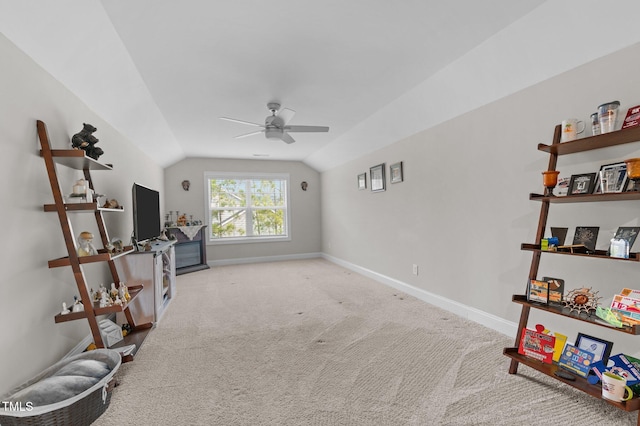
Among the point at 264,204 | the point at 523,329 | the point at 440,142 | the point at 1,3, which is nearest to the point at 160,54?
the point at 1,3

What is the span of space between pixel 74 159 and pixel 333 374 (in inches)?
92.8

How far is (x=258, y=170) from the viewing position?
6.97 meters

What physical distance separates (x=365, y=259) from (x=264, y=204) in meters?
3.01

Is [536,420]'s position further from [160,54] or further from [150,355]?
[160,54]

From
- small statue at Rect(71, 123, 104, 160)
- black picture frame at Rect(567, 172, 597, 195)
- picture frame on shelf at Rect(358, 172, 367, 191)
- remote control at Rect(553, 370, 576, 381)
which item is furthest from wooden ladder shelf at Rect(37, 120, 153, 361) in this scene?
picture frame on shelf at Rect(358, 172, 367, 191)

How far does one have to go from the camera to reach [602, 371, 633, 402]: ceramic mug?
A: 60.7 inches

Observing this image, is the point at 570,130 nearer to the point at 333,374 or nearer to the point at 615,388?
the point at 615,388

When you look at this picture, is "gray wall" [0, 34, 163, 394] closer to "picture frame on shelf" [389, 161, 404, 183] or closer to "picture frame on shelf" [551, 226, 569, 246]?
"picture frame on shelf" [551, 226, 569, 246]

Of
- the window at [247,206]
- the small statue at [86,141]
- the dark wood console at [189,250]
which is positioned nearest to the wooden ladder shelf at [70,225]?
the small statue at [86,141]

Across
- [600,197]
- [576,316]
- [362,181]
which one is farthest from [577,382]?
[362,181]

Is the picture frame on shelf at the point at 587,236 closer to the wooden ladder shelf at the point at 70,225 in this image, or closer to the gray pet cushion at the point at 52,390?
the gray pet cushion at the point at 52,390

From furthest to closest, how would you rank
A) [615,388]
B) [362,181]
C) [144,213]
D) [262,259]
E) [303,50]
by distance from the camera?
[262,259]
[362,181]
[144,213]
[303,50]
[615,388]

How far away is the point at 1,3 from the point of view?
1.50 m

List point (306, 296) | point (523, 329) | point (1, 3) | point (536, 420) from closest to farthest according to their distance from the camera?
point (1, 3)
point (536, 420)
point (523, 329)
point (306, 296)
